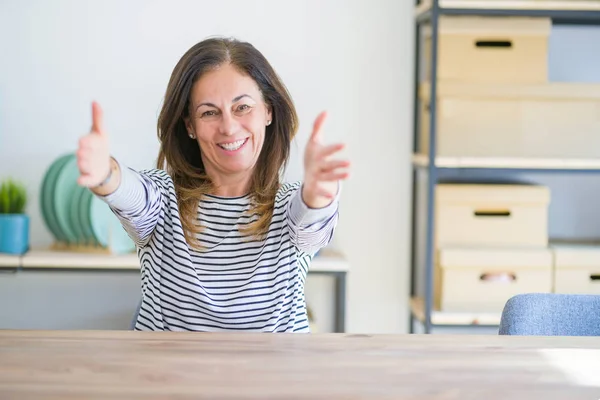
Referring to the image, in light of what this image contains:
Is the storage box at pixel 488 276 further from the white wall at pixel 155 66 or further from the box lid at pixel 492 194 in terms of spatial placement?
the white wall at pixel 155 66

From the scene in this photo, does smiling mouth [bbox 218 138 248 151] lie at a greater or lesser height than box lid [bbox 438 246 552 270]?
greater

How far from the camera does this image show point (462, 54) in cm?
280

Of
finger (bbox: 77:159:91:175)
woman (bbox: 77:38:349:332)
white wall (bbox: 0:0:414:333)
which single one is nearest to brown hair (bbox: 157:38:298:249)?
woman (bbox: 77:38:349:332)

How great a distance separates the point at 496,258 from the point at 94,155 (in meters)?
1.79

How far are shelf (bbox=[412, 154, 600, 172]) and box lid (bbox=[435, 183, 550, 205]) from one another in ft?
0.29

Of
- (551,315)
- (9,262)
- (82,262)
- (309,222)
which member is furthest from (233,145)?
(9,262)

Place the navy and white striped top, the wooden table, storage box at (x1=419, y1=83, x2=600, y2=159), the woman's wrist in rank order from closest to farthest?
the wooden table → the woman's wrist → the navy and white striped top → storage box at (x1=419, y1=83, x2=600, y2=159)

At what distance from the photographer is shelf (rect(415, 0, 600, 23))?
8.85 feet

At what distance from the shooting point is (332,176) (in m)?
1.26

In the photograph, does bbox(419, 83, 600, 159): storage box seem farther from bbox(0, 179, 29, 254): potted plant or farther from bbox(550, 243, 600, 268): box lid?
bbox(0, 179, 29, 254): potted plant

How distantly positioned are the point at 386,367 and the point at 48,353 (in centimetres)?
43

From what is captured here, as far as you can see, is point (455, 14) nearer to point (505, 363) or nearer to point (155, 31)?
point (155, 31)

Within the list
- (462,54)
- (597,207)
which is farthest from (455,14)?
(597,207)

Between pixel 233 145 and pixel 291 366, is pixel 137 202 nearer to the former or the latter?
pixel 233 145
